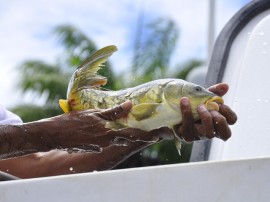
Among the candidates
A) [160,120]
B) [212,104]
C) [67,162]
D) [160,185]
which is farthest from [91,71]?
[160,185]

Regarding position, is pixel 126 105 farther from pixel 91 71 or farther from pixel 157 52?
pixel 157 52

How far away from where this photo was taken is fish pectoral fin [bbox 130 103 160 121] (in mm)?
2225

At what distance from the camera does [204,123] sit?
2219 mm

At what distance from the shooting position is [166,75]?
1588cm

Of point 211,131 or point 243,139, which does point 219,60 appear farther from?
point 211,131

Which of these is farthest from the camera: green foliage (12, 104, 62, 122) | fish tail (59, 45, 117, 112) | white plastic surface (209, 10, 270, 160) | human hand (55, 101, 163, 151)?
green foliage (12, 104, 62, 122)

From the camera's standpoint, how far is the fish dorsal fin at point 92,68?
2447 millimetres

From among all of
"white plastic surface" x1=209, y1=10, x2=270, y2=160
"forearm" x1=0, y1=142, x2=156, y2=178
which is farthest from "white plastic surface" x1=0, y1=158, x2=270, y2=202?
"white plastic surface" x1=209, y1=10, x2=270, y2=160

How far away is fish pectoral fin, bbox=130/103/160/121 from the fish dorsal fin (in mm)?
274

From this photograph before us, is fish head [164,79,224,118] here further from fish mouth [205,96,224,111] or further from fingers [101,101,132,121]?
fingers [101,101,132,121]

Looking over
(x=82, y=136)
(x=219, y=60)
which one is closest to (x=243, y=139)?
(x=219, y=60)

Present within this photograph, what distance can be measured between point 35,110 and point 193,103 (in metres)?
13.7

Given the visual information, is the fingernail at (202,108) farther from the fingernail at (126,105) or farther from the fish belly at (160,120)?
the fingernail at (126,105)

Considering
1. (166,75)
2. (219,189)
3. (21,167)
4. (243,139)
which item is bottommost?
(166,75)
